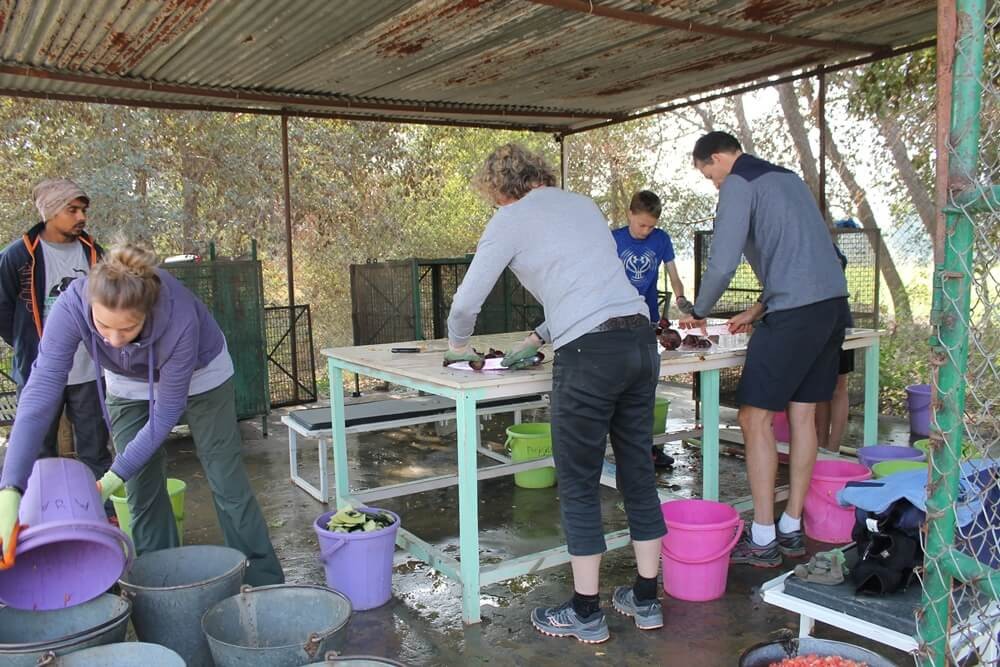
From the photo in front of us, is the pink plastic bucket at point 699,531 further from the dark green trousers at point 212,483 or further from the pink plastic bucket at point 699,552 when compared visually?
the dark green trousers at point 212,483

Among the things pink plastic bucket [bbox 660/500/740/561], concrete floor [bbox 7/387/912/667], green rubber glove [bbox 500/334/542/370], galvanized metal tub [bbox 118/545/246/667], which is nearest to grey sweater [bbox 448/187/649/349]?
green rubber glove [bbox 500/334/542/370]

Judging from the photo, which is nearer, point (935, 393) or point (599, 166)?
point (935, 393)

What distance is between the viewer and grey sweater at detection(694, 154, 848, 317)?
11.0 ft

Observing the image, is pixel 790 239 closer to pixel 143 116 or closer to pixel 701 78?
pixel 701 78

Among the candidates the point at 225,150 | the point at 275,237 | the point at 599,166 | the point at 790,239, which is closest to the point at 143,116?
the point at 225,150

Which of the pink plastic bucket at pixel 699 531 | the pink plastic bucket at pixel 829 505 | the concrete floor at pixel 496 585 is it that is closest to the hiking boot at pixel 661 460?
the concrete floor at pixel 496 585

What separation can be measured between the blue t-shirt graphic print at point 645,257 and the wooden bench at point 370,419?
1.14 meters

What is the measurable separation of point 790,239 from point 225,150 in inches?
439

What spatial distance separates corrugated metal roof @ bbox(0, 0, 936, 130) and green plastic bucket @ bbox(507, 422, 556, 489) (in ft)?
8.07

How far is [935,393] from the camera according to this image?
1694mm

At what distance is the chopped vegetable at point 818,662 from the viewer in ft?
6.86

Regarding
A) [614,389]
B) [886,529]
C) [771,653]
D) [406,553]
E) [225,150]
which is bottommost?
[406,553]

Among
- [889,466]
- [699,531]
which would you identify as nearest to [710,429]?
[699,531]

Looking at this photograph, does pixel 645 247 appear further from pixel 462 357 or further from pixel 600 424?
pixel 600 424
